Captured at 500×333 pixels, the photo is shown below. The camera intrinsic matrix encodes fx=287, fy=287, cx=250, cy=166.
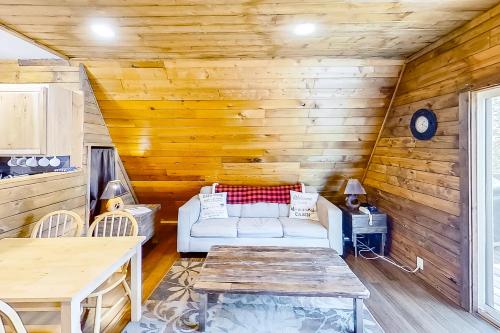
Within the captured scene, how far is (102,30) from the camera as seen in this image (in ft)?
7.75

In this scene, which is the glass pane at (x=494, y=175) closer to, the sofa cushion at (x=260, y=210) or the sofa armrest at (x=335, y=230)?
the sofa armrest at (x=335, y=230)

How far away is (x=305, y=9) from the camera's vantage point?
2041mm

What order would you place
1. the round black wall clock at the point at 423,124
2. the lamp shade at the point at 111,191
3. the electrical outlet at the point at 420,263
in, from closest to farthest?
the round black wall clock at the point at 423,124
the electrical outlet at the point at 420,263
the lamp shade at the point at 111,191

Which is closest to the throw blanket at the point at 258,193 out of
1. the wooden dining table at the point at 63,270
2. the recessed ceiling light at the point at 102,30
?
the wooden dining table at the point at 63,270

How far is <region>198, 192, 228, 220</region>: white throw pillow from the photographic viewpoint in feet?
12.6

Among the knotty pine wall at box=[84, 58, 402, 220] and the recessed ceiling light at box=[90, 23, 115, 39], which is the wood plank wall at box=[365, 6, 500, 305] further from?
the recessed ceiling light at box=[90, 23, 115, 39]

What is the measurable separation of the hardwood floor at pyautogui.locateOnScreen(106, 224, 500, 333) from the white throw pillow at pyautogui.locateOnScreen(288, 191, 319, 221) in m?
0.71

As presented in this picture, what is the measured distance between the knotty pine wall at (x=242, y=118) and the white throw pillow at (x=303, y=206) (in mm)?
436

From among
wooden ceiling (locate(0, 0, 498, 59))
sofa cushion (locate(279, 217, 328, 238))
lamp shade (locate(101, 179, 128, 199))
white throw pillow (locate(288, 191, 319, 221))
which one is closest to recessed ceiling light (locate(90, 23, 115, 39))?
wooden ceiling (locate(0, 0, 498, 59))

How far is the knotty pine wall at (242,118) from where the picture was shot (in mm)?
3133

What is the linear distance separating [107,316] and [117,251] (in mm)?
760

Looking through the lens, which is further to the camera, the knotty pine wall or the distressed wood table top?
the knotty pine wall

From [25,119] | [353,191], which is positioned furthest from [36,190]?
[353,191]

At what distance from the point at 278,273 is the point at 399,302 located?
1137 mm
